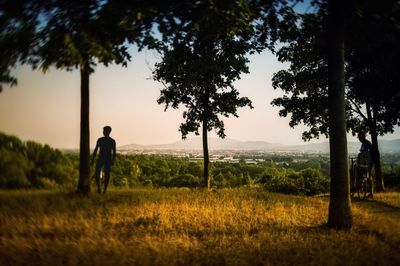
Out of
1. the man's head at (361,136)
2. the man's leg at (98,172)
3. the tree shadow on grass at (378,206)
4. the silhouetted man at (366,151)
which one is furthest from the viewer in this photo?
the man's head at (361,136)

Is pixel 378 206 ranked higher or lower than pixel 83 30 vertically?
lower

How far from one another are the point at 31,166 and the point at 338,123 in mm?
11701

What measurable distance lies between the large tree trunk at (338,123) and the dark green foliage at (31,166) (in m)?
10.7

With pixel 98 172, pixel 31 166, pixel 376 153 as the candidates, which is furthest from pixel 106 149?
pixel 376 153

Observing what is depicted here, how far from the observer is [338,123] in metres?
8.91

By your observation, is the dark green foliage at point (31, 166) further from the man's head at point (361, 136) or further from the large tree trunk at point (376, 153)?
the large tree trunk at point (376, 153)

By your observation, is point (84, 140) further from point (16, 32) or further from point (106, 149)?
point (16, 32)

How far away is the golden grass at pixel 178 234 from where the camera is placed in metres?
6.14

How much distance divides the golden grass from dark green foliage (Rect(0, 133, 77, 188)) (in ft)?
8.41

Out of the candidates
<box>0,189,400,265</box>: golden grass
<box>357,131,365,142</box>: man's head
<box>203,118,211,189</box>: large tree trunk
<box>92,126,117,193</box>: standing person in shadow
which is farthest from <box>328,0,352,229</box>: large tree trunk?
<box>203,118,211,189</box>: large tree trunk

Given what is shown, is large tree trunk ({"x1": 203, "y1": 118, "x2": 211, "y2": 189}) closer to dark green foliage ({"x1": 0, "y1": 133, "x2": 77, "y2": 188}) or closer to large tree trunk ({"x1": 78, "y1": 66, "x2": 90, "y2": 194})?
dark green foliage ({"x1": 0, "y1": 133, "x2": 77, "y2": 188})

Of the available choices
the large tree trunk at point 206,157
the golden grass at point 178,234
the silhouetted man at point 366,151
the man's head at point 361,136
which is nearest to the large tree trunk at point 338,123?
the golden grass at point 178,234

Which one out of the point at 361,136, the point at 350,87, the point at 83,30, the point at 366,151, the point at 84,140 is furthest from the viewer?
the point at 350,87

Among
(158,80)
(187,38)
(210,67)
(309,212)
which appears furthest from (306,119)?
(187,38)
